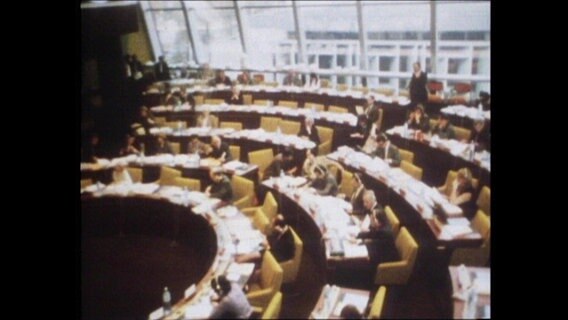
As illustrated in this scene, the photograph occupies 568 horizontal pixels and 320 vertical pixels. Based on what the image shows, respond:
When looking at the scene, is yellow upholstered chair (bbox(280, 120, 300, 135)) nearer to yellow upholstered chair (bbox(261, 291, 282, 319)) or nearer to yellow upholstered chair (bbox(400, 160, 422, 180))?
yellow upholstered chair (bbox(400, 160, 422, 180))

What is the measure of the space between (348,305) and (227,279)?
1.01 meters

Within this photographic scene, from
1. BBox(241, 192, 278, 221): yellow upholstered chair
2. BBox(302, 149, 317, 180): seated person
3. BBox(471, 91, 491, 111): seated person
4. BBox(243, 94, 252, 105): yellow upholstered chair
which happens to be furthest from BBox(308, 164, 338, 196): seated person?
BBox(471, 91, 491, 111): seated person

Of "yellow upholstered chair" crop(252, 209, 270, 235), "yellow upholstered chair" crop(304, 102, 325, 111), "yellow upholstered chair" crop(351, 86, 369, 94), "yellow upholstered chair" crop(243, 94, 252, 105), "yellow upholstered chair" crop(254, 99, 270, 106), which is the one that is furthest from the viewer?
"yellow upholstered chair" crop(254, 99, 270, 106)

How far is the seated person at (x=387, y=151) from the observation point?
5977mm

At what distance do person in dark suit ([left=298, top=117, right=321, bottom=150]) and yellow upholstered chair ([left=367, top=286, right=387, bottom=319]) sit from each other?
5.77 feet

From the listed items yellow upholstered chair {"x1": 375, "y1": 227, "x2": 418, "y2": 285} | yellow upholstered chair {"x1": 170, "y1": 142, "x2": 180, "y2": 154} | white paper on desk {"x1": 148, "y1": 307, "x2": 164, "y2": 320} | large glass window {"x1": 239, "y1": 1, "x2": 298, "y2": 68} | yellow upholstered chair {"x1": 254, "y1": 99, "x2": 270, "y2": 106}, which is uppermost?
large glass window {"x1": 239, "y1": 1, "x2": 298, "y2": 68}

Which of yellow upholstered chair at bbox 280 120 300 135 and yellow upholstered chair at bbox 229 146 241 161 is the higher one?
yellow upholstered chair at bbox 280 120 300 135

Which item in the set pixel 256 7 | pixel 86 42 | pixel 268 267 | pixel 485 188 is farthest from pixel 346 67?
pixel 86 42

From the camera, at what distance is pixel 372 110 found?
598 cm

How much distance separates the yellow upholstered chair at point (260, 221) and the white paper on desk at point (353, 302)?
44.5 inches

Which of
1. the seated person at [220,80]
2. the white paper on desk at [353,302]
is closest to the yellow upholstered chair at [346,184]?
the white paper on desk at [353,302]

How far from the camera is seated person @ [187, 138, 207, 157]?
5.80m

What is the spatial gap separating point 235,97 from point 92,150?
5.60 feet
